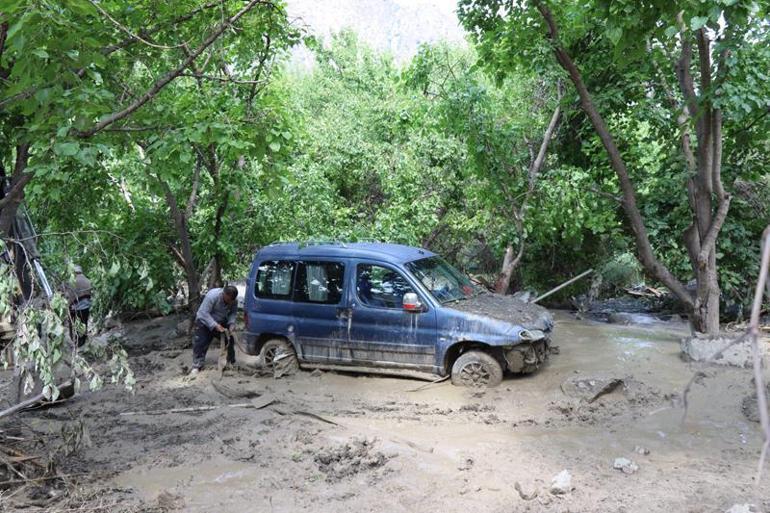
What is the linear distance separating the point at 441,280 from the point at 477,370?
141 centimetres

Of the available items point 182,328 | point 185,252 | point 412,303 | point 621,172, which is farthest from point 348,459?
point 182,328

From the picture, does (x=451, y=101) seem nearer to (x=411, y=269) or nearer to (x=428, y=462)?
(x=411, y=269)

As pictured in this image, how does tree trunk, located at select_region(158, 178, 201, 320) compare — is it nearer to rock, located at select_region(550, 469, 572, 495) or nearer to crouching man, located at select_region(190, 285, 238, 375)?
crouching man, located at select_region(190, 285, 238, 375)

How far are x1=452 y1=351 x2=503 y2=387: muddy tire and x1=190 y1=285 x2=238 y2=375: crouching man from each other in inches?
142

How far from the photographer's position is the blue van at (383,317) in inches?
310

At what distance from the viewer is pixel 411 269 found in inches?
332

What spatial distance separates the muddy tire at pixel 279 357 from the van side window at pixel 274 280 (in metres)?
0.65

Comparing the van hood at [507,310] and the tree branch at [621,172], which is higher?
the tree branch at [621,172]

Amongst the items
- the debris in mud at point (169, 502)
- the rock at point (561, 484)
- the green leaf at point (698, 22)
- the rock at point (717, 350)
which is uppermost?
the green leaf at point (698, 22)

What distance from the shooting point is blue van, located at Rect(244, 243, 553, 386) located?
7875 millimetres

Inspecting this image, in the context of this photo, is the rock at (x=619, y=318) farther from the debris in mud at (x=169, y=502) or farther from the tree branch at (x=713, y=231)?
the debris in mud at (x=169, y=502)

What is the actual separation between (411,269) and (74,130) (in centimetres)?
444

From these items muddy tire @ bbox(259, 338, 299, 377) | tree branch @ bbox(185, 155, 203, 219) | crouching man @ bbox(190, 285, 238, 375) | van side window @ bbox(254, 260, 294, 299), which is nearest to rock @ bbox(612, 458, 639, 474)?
muddy tire @ bbox(259, 338, 299, 377)

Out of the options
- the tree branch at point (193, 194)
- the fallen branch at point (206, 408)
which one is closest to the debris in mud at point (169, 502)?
the fallen branch at point (206, 408)
